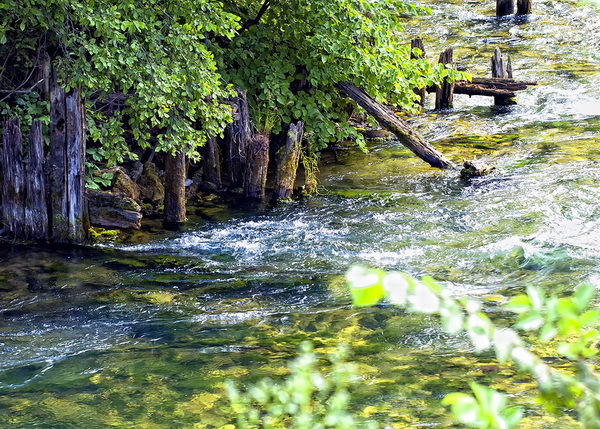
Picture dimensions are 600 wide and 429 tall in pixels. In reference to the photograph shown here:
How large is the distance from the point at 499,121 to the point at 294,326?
11.4m

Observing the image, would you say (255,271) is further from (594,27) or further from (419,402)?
(594,27)

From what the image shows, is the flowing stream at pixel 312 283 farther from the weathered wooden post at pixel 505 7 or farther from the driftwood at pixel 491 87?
the weathered wooden post at pixel 505 7

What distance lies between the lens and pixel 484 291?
284 inches

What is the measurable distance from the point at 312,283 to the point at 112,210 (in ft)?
12.4

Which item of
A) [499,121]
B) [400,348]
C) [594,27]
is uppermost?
[594,27]

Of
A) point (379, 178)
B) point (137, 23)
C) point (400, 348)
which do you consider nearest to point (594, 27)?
point (379, 178)

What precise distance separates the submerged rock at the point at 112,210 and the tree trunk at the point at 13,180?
998 mm

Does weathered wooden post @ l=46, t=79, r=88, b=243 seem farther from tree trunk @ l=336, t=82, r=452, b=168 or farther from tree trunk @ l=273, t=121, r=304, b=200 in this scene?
tree trunk @ l=336, t=82, r=452, b=168

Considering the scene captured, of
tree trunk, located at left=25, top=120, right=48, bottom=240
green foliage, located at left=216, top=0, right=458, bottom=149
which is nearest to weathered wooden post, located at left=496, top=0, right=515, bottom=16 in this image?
green foliage, located at left=216, top=0, right=458, bottom=149

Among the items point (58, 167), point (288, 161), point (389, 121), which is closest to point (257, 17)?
point (288, 161)

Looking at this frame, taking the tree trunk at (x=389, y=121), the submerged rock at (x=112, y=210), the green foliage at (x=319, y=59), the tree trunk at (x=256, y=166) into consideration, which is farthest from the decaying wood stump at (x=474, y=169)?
the submerged rock at (x=112, y=210)

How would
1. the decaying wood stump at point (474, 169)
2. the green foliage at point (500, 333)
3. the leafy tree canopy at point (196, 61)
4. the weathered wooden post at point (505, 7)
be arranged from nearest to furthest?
1. the green foliage at point (500, 333)
2. the leafy tree canopy at point (196, 61)
3. the decaying wood stump at point (474, 169)
4. the weathered wooden post at point (505, 7)

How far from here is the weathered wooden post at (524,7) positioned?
26.0m

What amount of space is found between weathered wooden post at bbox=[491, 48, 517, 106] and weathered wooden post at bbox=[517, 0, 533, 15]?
33.1 ft
